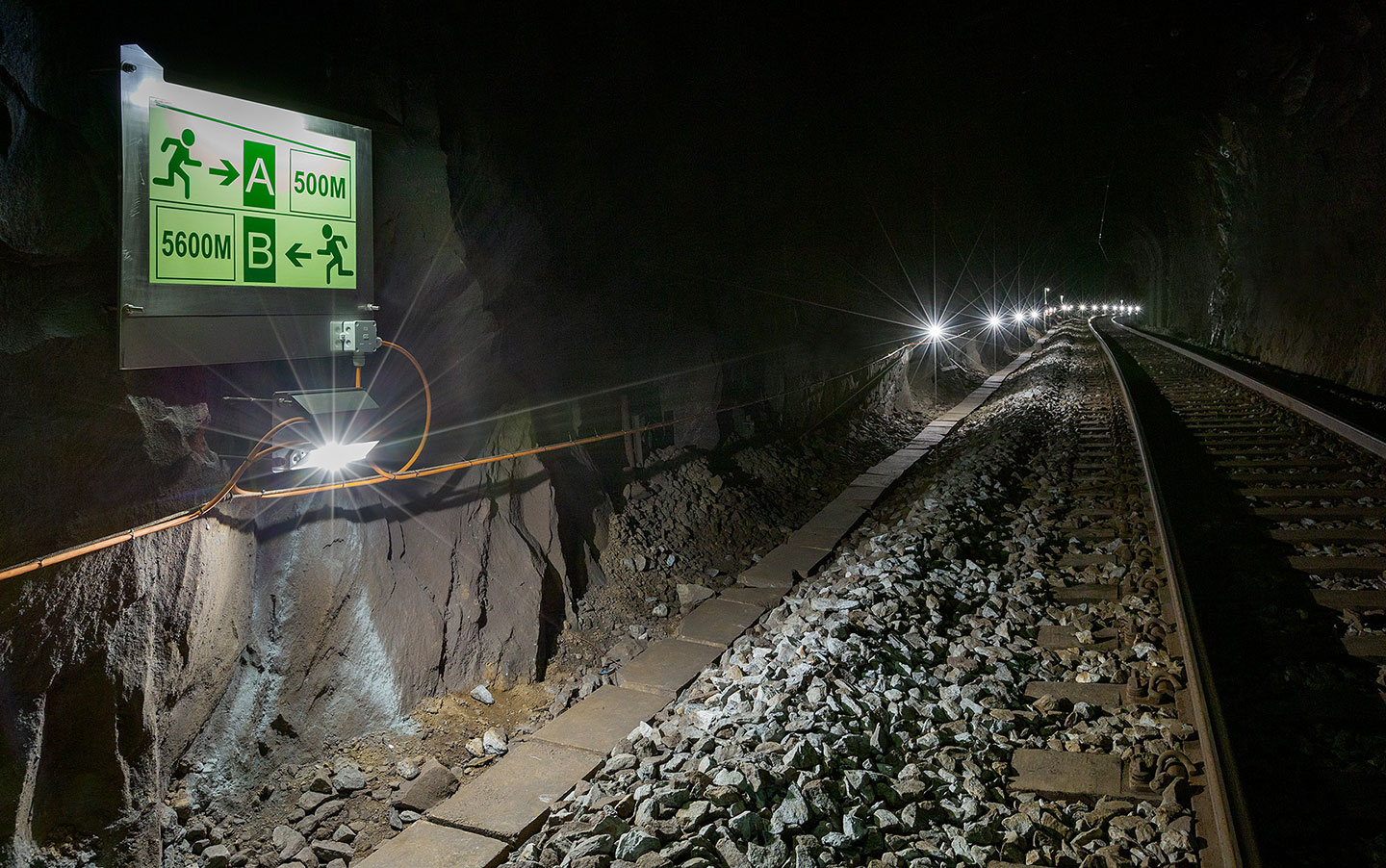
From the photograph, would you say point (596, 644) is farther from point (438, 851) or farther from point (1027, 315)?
point (1027, 315)

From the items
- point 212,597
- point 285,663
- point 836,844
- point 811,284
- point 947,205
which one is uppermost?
point 947,205

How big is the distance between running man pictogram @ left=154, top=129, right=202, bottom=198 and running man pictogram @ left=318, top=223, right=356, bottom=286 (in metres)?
0.79

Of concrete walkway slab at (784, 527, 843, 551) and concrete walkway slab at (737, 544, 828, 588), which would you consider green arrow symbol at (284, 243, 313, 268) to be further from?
concrete walkway slab at (784, 527, 843, 551)

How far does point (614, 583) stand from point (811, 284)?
8.61 meters

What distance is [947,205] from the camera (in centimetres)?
2495

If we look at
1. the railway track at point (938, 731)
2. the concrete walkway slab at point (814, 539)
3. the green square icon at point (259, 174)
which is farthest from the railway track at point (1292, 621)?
the green square icon at point (259, 174)

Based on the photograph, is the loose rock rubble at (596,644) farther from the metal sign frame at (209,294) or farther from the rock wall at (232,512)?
the metal sign frame at (209,294)

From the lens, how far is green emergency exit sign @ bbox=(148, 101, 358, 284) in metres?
3.69

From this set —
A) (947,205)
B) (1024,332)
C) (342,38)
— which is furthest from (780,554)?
(1024,332)

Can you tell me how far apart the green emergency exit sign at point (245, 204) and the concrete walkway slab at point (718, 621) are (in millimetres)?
3230

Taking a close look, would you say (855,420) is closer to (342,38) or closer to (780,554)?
(780,554)

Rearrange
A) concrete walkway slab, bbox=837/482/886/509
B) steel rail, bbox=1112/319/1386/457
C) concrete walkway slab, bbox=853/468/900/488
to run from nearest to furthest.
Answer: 1. concrete walkway slab, bbox=837/482/886/509
2. steel rail, bbox=1112/319/1386/457
3. concrete walkway slab, bbox=853/468/900/488

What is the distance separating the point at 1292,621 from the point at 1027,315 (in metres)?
47.0

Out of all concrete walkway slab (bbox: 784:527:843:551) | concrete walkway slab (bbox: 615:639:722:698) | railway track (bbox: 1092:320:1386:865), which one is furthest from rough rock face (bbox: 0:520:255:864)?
concrete walkway slab (bbox: 784:527:843:551)
